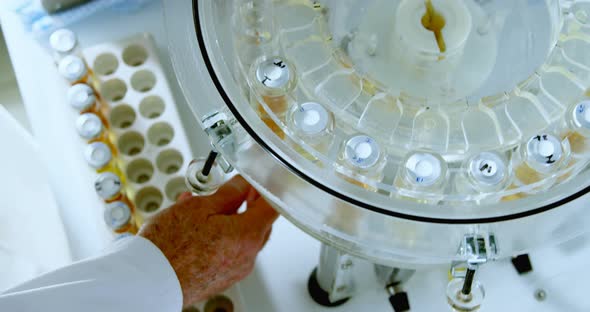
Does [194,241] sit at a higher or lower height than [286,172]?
lower

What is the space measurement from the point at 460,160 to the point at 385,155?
0.27 feet

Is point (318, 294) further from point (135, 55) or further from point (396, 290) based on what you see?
point (135, 55)

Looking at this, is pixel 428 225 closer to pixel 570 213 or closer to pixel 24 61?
pixel 570 213

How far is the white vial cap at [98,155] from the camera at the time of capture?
2.96ft

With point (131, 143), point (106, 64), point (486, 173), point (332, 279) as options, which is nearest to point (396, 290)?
point (332, 279)

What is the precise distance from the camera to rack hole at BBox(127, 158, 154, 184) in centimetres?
94

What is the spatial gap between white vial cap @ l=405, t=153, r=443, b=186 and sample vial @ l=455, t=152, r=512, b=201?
0.11ft

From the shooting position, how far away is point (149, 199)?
935 millimetres

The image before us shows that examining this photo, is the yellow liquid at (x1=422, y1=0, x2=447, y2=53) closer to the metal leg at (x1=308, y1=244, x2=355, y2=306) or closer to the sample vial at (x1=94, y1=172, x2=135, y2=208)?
the metal leg at (x1=308, y1=244, x2=355, y2=306)

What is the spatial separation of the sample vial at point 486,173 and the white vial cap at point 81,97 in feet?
1.90

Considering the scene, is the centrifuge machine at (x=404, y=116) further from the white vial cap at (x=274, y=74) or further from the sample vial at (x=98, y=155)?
the sample vial at (x=98, y=155)

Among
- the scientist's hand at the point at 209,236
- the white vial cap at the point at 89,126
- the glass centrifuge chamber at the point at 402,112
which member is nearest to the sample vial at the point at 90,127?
the white vial cap at the point at 89,126

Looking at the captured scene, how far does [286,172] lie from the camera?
0.57 meters

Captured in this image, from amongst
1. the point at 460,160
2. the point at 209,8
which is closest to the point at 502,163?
the point at 460,160
